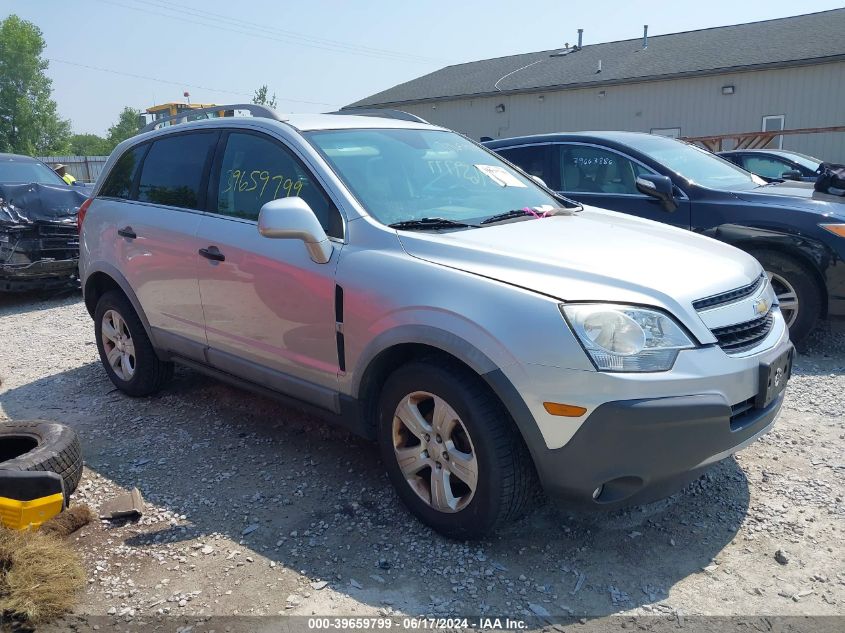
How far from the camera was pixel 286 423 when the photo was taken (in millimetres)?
4500

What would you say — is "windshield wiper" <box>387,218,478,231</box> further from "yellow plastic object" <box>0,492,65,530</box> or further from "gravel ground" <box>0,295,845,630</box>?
"yellow plastic object" <box>0,492,65,530</box>

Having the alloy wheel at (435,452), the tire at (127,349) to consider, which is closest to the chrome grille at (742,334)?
the alloy wheel at (435,452)

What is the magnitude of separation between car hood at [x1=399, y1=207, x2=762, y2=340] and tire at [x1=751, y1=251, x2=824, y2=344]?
225 cm

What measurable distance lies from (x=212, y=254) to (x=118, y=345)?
5.24ft

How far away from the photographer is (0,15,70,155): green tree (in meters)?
58.4

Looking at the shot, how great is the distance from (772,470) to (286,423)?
2801 mm

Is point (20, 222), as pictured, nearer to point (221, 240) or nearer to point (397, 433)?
point (221, 240)

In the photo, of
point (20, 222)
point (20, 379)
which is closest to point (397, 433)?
point (20, 379)

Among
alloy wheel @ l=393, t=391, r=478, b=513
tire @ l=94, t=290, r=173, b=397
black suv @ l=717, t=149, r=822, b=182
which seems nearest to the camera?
alloy wheel @ l=393, t=391, r=478, b=513

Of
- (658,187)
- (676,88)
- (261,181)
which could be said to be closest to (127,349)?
(261,181)

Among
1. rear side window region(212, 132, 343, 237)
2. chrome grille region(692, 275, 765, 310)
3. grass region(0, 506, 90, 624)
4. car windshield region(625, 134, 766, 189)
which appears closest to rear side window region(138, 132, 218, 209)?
rear side window region(212, 132, 343, 237)

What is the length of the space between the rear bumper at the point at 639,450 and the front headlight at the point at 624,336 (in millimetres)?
143

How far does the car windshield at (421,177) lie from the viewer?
3479 millimetres

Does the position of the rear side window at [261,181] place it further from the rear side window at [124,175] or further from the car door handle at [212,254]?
the rear side window at [124,175]
